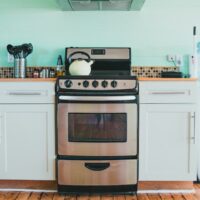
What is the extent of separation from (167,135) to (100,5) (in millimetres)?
1352

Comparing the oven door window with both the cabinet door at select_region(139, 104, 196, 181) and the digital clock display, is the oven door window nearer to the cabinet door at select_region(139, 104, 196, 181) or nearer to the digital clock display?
the cabinet door at select_region(139, 104, 196, 181)

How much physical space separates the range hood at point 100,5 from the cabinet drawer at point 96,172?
141 cm

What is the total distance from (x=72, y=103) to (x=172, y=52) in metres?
1.26

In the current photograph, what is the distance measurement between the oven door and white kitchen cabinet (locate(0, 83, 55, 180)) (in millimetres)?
120

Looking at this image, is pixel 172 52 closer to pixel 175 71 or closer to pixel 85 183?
pixel 175 71

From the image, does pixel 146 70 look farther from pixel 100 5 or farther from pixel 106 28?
pixel 100 5

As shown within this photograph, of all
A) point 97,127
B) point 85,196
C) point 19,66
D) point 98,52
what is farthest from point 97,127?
point 19,66

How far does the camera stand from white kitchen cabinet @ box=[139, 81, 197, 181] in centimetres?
266

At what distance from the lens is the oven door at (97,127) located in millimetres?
2596

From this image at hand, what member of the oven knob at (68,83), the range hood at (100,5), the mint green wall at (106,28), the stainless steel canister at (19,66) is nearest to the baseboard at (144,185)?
the oven knob at (68,83)

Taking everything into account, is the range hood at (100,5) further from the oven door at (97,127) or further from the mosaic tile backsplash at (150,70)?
the oven door at (97,127)

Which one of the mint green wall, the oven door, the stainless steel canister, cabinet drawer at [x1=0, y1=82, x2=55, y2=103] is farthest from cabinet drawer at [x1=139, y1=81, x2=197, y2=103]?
the stainless steel canister

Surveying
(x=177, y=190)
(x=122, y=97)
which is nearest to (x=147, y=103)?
(x=122, y=97)

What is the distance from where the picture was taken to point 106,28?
10.6ft
